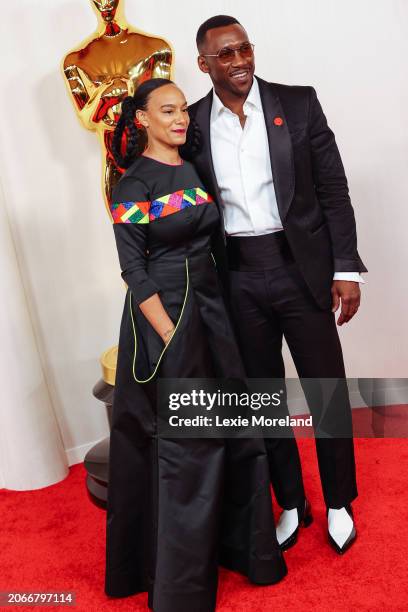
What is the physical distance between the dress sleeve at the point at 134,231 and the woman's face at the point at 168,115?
6.5 inches

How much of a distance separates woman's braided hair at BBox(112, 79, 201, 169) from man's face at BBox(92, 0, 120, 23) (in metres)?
0.57

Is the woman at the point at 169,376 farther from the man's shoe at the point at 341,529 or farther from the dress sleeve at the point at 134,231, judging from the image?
the man's shoe at the point at 341,529

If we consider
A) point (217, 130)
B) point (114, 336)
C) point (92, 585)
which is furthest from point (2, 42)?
point (92, 585)

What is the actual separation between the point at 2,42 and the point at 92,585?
6.76ft

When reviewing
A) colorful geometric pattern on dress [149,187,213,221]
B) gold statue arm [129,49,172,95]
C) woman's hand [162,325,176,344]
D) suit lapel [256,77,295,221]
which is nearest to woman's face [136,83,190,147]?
colorful geometric pattern on dress [149,187,213,221]

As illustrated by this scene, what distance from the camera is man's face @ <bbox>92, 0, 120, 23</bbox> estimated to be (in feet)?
8.60

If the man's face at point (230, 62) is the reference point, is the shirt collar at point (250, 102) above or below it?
below

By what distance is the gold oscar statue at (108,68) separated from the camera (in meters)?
2.64

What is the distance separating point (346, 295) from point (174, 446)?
725 mm

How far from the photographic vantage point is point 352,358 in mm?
3570

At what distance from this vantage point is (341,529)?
2467mm

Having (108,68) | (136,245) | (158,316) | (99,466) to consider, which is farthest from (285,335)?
(108,68)

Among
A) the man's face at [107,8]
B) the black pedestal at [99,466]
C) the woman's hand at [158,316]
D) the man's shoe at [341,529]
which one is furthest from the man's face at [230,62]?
the man's shoe at [341,529]

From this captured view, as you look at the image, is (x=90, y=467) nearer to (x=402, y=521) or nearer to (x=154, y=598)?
(x=154, y=598)
